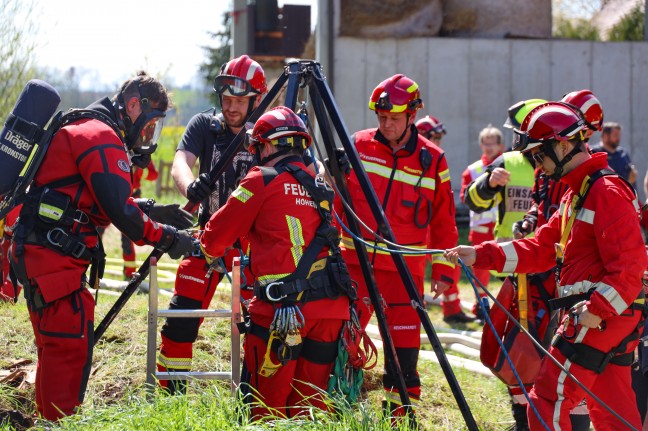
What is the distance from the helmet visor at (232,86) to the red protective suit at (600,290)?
243 centimetres

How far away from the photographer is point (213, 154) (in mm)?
6871

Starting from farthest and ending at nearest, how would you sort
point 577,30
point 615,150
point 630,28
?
point 577,30, point 630,28, point 615,150

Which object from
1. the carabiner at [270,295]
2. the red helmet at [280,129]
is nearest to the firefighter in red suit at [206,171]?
the red helmet at [280,129]

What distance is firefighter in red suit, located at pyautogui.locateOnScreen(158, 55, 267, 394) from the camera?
6637mm

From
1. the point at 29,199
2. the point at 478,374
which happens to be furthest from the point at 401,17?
the point at 29,199

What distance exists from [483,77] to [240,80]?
37.4 feet

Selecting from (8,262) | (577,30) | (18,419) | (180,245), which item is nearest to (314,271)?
(180,245)

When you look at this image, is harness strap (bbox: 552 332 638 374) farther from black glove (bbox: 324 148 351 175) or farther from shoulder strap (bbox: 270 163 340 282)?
black glove (bbox: 324 148 351 175)

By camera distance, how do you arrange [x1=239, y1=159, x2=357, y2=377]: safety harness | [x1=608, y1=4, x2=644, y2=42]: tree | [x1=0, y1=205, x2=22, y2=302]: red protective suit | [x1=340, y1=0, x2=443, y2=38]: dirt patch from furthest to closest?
[x1=608, y1=4, x2=644, y2=42]: tree, [x1=340, y1=0, x2=443, y2=38]: dirt patch, [x1=0, y1=205, x2=22, y2=302]: red protective suit, [x1=239, y1=159, x2=357, y2=377]: safety harness

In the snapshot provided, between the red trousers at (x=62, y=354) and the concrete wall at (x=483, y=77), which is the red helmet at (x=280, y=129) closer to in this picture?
the red trousers at (x=62, y=354)

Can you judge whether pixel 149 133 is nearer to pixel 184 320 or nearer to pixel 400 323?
pixel 184 320

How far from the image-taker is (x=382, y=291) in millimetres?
6402

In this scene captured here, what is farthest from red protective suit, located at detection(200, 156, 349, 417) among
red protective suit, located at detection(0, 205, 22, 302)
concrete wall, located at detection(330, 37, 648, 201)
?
concrete wall, located at detection(330, 37, 648, 201)

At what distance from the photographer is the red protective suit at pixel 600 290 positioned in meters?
4.90
